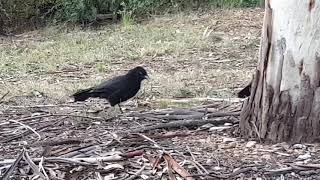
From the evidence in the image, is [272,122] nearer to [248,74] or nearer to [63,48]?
[248,74]

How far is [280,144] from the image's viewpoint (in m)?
A: 4.25

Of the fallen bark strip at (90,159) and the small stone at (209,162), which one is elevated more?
the fallen bark strip at (90,159)

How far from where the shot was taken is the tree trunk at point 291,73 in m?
4.15

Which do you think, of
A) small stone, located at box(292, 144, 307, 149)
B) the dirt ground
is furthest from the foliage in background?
small stone, located at box(292, 144, 307, 149)

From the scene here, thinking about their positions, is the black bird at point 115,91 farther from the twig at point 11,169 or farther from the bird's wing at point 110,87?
the twig at point 11,169

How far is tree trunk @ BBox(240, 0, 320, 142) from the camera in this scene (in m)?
4.15

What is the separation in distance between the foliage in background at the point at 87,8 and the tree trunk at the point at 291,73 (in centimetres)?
1001

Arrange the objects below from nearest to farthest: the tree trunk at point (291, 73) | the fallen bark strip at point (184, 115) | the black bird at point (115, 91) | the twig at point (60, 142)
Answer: the tree trunk at point (291, 73) → the twig at point (60, 142) → the fallen bark strip at point (184, 115) → the black bird at point (115, 91)

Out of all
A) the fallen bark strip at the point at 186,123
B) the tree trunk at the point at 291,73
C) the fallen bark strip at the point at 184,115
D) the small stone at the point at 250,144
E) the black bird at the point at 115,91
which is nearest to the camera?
the tree trunk at the point at 291,73

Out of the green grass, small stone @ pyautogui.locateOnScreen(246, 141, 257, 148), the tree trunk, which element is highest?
the tree trunk

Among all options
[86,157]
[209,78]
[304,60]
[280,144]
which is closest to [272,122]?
[280,144]

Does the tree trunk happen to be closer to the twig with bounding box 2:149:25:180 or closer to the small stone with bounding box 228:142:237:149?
the small stone with bounding box 228:142:237:149

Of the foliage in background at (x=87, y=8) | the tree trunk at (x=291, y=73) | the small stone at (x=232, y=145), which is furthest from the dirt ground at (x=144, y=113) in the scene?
the foliage in background at (x=87, y=8)

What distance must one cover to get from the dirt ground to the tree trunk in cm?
11
